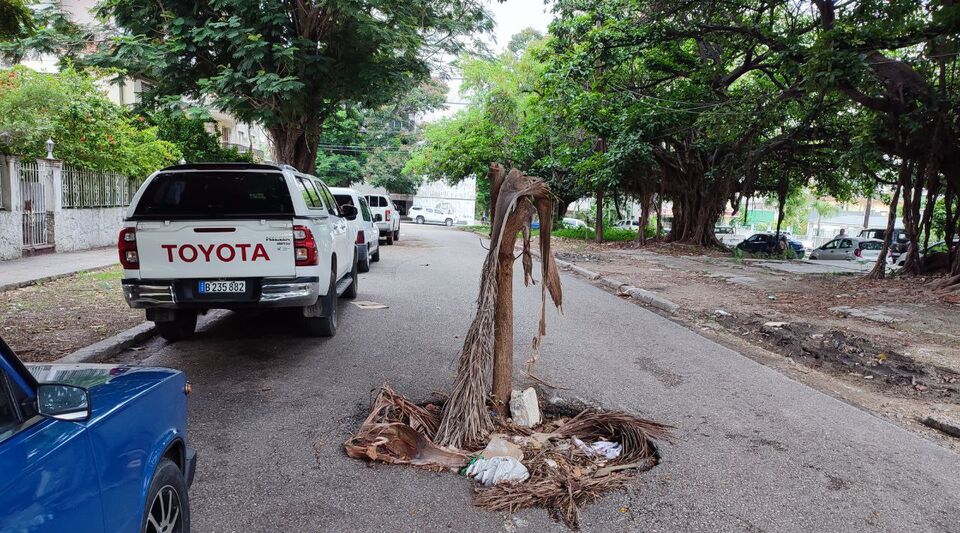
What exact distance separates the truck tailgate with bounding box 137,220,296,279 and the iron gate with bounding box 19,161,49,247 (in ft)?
32.8

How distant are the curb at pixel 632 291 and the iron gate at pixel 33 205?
11795 millimetres

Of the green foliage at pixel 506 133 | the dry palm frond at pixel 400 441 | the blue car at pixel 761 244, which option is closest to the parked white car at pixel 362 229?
the dry palm frond at pixel 400 441

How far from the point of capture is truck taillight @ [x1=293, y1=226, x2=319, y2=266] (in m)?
5.89

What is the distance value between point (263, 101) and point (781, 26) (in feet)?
51.9

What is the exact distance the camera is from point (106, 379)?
245 cm

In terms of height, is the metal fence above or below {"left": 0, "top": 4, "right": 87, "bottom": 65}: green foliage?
below

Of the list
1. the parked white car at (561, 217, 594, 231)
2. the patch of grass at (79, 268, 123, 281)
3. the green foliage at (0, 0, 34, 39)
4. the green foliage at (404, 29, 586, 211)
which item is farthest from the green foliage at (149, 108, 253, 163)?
the parked white car at (561, 217, 594, 231)

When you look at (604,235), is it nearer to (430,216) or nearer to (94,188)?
(94,188)

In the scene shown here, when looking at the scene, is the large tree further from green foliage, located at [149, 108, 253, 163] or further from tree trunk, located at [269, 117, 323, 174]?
green foliage, located at [149, 108, 253, 163]

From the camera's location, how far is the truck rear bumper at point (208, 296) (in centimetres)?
576

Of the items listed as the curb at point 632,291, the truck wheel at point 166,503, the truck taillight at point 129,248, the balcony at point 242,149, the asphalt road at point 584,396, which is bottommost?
the asphalt road at point 584,396

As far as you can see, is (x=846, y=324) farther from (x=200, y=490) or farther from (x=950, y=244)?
(x=200, y=490)

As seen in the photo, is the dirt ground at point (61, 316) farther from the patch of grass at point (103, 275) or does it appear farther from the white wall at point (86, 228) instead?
the white wall at point (86, 228)

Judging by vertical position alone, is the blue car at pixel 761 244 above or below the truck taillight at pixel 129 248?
below
